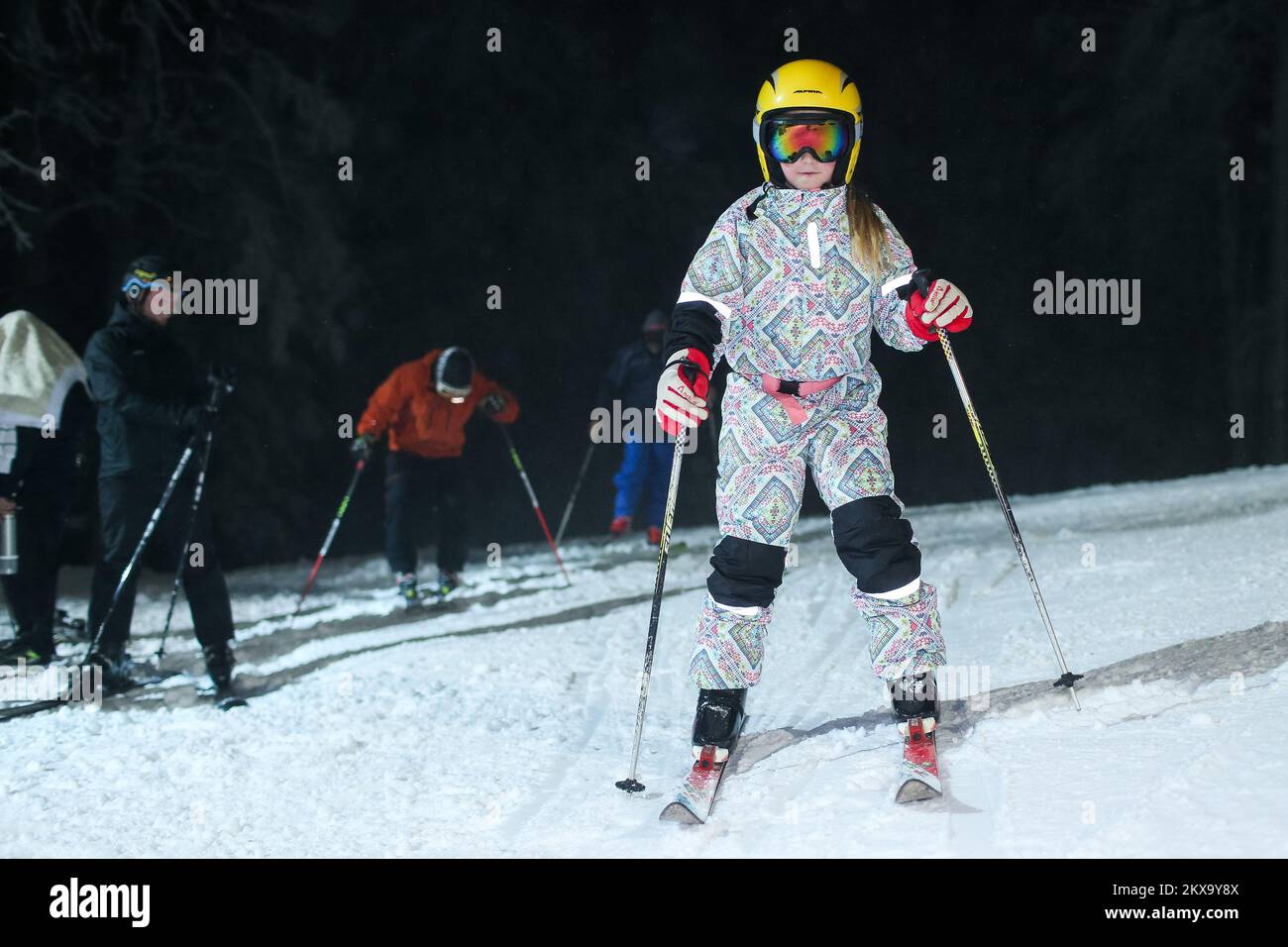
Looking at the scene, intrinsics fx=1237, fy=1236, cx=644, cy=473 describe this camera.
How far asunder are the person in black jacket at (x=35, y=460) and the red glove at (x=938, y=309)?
15.6ft

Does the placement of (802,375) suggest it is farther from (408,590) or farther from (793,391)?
(408,590)

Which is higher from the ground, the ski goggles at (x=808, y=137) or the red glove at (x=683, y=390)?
the ski goggles at (x=808, y=137)

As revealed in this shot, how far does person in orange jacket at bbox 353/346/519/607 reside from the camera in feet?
28.1

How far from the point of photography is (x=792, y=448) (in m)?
3.85

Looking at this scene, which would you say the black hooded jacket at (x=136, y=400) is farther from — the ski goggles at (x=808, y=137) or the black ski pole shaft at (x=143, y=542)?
the ski goggles at (x=808, y=137)

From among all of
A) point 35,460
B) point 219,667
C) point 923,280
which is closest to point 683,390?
point 923,280

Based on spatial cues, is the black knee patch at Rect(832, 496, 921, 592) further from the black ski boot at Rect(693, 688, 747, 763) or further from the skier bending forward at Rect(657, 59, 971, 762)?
the black ski boot at Rect(693, 688, 747, 763)

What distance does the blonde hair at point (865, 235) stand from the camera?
3.83 meters

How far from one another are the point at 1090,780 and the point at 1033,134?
15.8 metres

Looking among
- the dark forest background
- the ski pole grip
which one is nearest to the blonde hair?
the ski pole grip

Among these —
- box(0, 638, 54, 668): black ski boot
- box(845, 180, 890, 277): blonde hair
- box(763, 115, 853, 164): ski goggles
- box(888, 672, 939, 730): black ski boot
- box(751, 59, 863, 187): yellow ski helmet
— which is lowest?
box(0, 638, 54, 668): black ski boot

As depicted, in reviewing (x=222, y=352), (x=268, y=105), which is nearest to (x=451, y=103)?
(x=268, y=105)

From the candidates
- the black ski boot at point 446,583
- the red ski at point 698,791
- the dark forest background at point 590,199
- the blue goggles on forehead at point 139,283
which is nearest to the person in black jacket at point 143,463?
Result: the blue goggles on forehead at point 139,283
